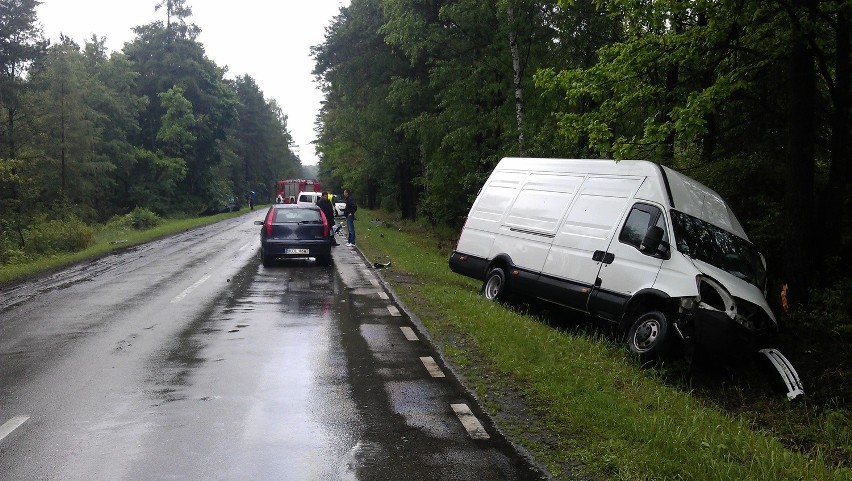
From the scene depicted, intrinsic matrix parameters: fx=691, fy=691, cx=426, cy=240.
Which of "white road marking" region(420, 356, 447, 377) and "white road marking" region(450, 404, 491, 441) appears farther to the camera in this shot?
"white road marking" region(420, 356, 447, 377)

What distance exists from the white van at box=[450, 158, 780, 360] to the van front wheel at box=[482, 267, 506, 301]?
0.07ft

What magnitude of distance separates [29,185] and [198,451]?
117 feet

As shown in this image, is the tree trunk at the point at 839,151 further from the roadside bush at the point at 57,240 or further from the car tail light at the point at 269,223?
the roadside bush at the point at 57,240

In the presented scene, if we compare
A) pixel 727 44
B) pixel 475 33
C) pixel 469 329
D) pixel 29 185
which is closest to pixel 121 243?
pixel 29 185

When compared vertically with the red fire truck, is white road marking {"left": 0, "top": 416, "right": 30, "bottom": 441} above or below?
below

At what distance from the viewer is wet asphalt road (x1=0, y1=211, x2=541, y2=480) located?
191 inches

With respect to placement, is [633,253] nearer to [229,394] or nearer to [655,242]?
[655,242]

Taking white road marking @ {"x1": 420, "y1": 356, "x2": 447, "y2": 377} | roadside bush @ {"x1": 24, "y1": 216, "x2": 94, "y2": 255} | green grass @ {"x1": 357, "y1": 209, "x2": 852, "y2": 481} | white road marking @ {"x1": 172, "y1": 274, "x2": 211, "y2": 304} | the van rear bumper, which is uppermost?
the van rear bumper

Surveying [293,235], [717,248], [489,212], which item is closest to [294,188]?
[293,235]

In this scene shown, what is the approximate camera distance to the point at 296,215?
758 inches

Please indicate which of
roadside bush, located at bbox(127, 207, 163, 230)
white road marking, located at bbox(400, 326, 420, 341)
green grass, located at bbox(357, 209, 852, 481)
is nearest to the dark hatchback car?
green grass, located at bbox(357, 209, 852, 481)

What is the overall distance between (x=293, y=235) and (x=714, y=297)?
41.8ft

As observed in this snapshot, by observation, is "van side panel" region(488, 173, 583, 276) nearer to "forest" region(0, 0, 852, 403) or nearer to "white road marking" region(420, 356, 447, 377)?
"forest" region(0, 0, 852, 403)

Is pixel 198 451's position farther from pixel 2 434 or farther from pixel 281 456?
pixel 2 434
